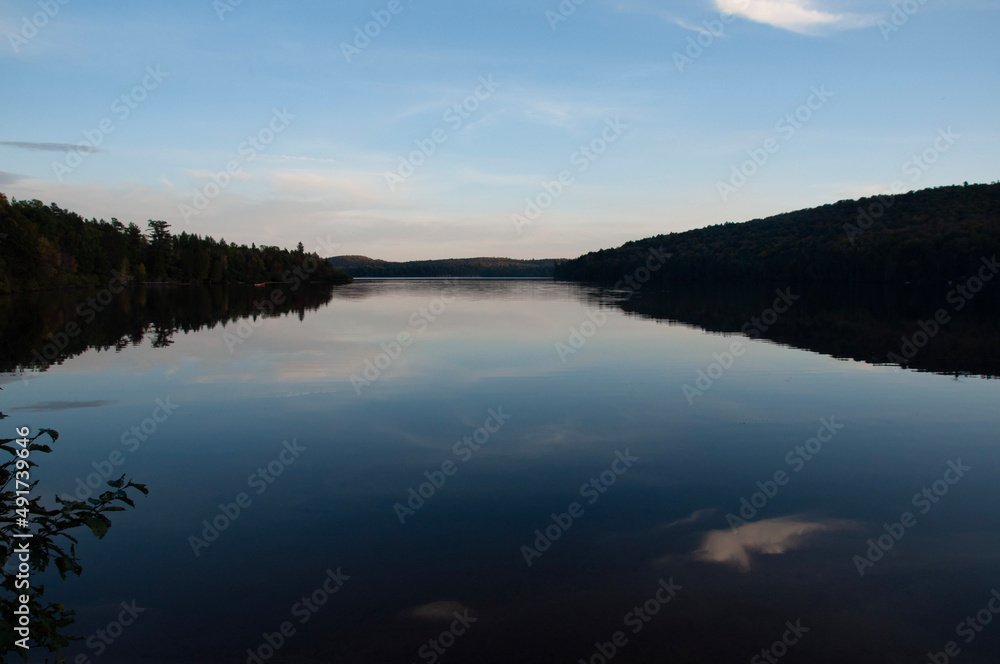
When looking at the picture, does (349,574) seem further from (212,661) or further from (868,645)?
(868,645)

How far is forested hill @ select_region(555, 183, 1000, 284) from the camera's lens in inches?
3986

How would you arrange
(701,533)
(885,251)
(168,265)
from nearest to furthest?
(701,533), (885,251), (168,265)

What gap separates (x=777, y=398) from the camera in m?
16.6

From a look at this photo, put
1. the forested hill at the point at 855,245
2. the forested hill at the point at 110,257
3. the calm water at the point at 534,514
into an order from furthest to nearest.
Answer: the forested hill at the point at 855,245
the forested hill at the point at 110,257
the calm water at the point at 534,514

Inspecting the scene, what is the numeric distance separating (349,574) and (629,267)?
173 meters

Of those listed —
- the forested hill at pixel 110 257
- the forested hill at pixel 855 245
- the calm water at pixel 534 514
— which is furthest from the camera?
the forested hill at pixel 855 245

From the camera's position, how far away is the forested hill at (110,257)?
68500 mm

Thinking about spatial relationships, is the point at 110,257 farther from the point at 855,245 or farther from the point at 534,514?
the point at 855,245

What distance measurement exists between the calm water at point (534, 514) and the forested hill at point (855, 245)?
100m

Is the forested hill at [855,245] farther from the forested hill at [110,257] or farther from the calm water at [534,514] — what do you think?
the calm water at [534,514]

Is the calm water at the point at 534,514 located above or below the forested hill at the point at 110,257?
below

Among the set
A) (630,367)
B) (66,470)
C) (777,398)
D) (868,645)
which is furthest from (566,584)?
(630,367)

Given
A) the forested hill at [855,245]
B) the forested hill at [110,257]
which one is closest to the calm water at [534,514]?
the forested hill at [110,257]

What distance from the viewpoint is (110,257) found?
105312 millimetres
